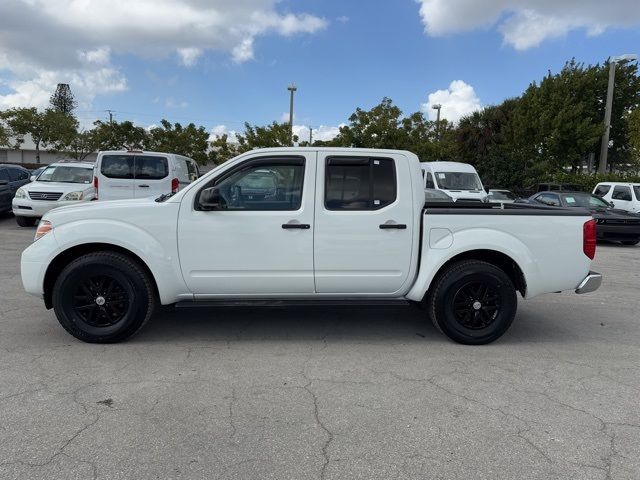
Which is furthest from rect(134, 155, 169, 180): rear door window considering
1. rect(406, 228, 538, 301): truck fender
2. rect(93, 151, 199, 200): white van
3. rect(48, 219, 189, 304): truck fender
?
rect(406, 228, 538, 301): truck fender

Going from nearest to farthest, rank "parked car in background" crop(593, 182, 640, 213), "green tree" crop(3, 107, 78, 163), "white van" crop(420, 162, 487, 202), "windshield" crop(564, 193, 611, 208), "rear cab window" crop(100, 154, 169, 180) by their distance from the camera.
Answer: "rear cab window" crop(100, 154, 169, 180), "windshield" crop(564, 193, 611, 208), "parked car in background" crop(593, 182, 640, 213), "white van" crop(420, 162, 487, 202), "green tree" crop(3, 107, 78, 163)

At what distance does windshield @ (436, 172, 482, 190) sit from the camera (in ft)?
60.2

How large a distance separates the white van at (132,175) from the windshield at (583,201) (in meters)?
11.0

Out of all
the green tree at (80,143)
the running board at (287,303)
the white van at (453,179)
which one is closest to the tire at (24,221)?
the running board at (287,303)

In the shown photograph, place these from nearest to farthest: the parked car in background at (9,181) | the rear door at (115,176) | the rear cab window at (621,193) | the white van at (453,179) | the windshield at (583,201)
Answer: the rear door at (115,176) < the parked car in background at (9,181) < the windshield at (583,201) < the rear cab window at (621,193) < the white van at (453,179)

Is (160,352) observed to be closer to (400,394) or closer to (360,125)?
(400,394)

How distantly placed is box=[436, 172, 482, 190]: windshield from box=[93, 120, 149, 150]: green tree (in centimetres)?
3365

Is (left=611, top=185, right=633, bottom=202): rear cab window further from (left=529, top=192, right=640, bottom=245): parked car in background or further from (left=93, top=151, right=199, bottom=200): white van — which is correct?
(left=93, top=151, right=199, bottom=200): white van

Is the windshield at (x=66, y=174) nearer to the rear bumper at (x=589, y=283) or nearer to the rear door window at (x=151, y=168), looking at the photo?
the rear door window at (x=151, y=168)

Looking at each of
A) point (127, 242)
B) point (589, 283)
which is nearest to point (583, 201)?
point (589, 283)

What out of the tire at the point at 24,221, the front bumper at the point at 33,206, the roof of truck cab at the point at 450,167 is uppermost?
the roof of truck cab at the point at 450,167

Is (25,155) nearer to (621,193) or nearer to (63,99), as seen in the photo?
(63,99)

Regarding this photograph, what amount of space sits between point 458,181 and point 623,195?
5.54 meters

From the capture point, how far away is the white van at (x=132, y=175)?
40.7 ft
